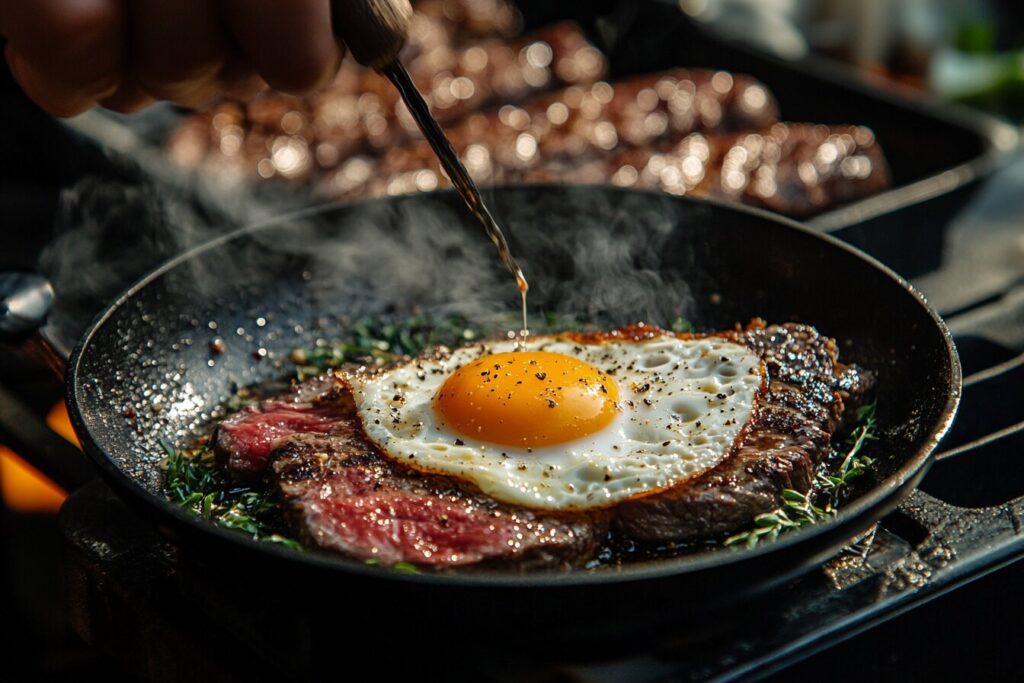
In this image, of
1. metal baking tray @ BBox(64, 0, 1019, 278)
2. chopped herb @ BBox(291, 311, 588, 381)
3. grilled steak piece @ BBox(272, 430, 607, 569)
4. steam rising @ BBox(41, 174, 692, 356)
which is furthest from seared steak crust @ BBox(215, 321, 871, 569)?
metal baking tray @ BBox(64, 0, 1019, 278)

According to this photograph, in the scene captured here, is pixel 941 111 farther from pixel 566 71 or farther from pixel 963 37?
pixel 963 37

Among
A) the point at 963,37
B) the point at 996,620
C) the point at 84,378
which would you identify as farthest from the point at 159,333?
the point at 963,37

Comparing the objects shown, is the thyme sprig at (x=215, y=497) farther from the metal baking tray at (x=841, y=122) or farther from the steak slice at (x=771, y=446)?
the metal baking tray at (x=841, y=122)

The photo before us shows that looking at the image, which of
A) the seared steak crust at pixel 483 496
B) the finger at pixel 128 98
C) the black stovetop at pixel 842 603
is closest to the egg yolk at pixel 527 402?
the seared steak crust at pixel 483 496

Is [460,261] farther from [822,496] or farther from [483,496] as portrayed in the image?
[822,496]

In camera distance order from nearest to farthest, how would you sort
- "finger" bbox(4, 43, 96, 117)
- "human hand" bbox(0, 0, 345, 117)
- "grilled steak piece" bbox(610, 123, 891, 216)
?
"human hand" bbox(0, 0, 345, 117)
"finger" bbox(4, 43, 96, 117)
"grilled steak piece" bbox(610, 123, 891, 216)

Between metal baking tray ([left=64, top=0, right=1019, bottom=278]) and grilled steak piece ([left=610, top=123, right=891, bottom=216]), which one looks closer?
metal baking tray ([left=64, top=0, right=1019, bottom=278])

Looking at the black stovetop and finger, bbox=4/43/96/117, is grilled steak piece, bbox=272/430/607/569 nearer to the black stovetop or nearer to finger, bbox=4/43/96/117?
the black stovetop
